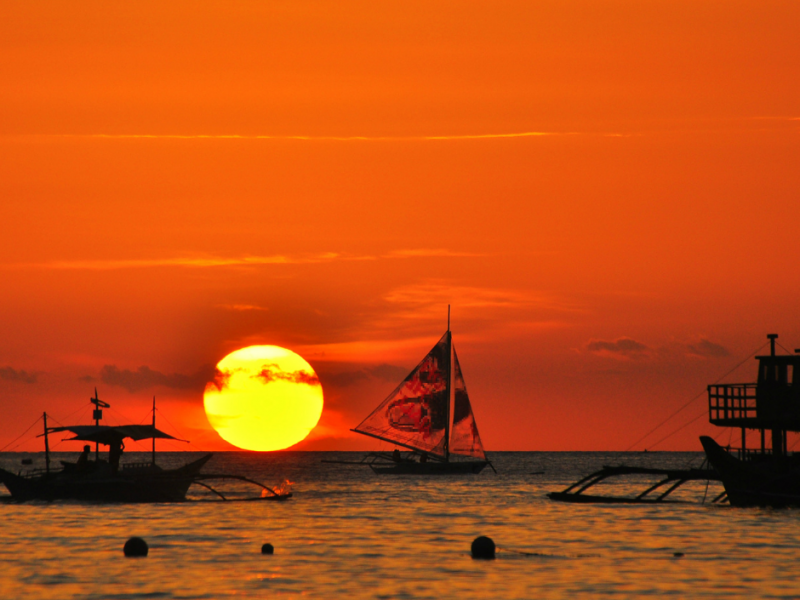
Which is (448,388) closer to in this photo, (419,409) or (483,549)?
(419,409)

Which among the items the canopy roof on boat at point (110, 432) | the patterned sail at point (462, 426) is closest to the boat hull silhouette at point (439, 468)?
the patterned sail at point (462, 426)

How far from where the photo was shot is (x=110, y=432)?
7588 centimetres

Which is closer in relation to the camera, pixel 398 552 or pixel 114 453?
pixel 398 552

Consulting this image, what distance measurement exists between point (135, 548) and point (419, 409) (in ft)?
284

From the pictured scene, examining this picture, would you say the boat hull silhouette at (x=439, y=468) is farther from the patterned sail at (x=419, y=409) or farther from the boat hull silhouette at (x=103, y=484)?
the boat hull silhouette at (x=103, y=484)

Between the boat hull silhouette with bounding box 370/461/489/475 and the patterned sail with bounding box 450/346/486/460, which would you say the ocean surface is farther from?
the boat hull silhouette with bounding box 370/461/489/475

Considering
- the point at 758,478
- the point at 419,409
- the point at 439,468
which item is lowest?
the point at 439,468

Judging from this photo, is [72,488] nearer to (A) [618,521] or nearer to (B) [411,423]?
(A) [618,521]

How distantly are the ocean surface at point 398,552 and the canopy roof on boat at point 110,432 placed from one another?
15.7ft

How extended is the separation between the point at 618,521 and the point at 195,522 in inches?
960

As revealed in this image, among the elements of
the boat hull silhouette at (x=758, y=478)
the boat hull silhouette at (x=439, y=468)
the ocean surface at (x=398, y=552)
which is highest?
the boat hull silhouette at (x=758, y=478)

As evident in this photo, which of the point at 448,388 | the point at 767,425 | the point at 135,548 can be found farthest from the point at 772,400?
the point at 448,388

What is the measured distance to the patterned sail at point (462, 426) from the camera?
133 meters

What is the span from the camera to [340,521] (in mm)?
67062
